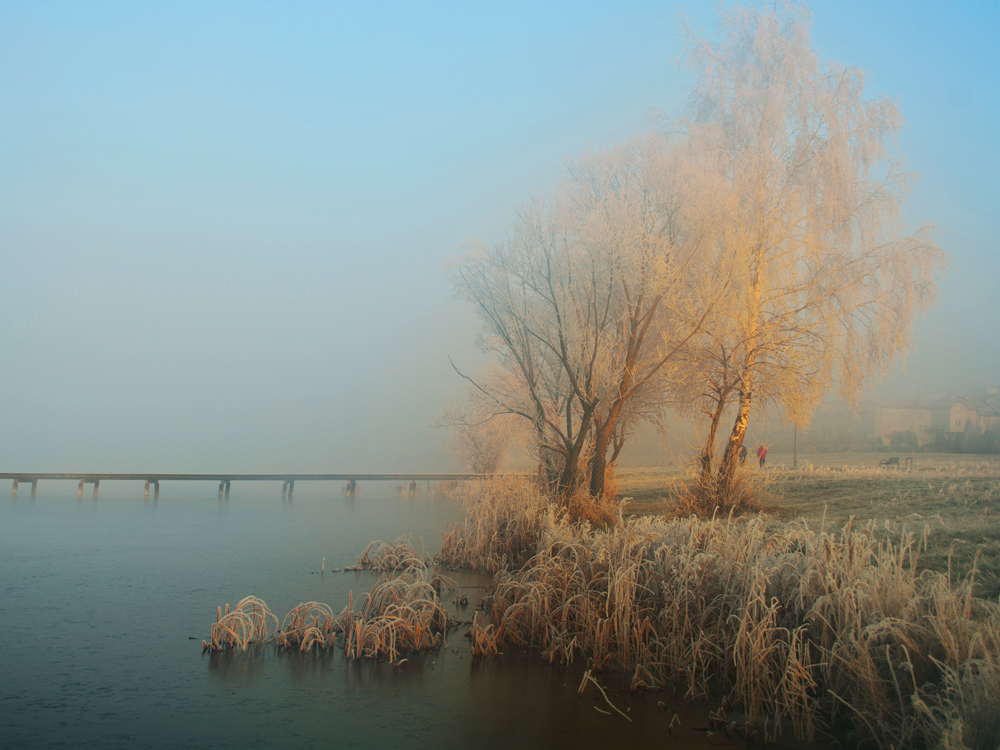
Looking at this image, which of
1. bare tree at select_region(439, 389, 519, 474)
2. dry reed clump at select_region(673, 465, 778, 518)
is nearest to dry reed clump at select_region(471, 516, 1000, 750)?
dry reed clump at select_region(673, 465, 778, 518)

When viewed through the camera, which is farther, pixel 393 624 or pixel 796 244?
pixel 796 244

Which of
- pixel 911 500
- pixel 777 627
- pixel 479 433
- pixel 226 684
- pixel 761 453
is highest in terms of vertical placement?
pixel 479 433

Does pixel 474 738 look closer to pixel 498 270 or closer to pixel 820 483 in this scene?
pixel 498 270

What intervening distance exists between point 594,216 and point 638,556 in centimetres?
755

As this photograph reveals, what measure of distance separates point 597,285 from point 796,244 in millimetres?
4576

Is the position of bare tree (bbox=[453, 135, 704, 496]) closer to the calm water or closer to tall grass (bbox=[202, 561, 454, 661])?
the calm water

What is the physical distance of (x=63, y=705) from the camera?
4953mm

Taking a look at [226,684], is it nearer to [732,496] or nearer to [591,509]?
[591,509]

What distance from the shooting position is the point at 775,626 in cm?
532

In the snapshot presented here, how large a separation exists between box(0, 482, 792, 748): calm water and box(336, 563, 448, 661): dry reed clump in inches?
8.7

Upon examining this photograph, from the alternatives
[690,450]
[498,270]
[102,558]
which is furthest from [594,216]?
[102,558]

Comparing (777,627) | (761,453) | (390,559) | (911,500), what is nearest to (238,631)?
(390,559)

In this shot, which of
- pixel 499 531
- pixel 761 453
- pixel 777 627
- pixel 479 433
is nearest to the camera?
pixel 777 627

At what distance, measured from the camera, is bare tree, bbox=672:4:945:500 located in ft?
41.2
